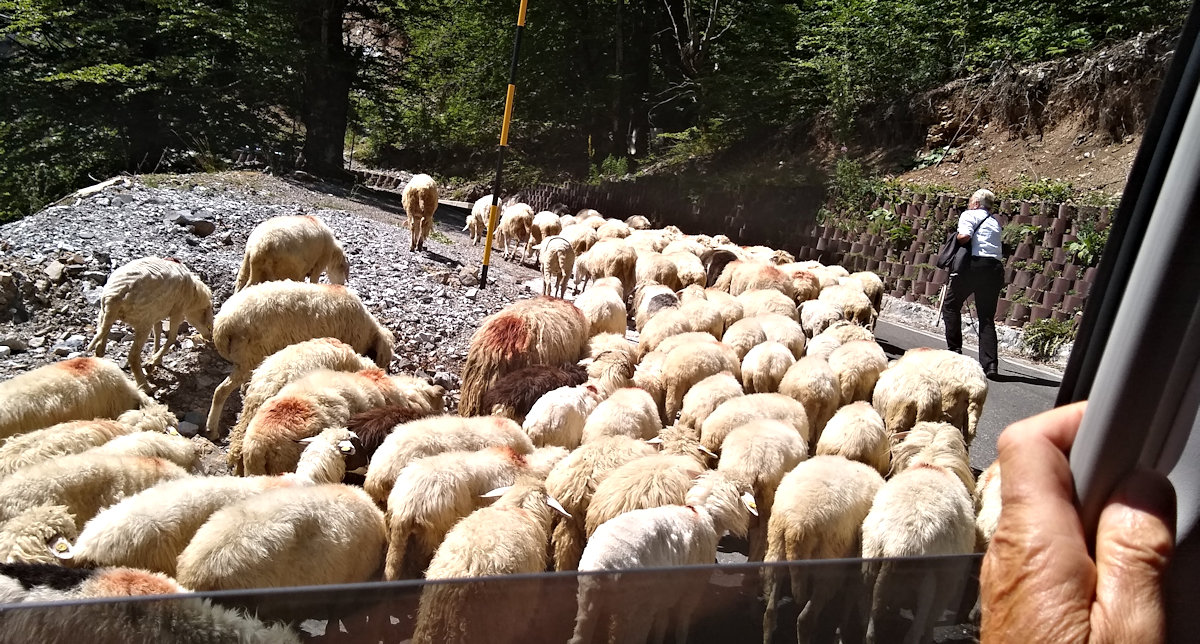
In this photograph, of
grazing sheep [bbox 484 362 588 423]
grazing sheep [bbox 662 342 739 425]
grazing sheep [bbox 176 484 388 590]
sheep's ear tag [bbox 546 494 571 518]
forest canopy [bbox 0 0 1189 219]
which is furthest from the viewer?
forest canopy [bbox 0 0 1189 219]

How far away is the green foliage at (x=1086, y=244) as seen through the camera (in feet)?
34.9

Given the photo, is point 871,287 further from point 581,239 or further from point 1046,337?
point 581,239

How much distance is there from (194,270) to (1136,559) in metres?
9.41

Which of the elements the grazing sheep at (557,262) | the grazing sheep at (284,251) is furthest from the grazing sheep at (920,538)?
the grazing sheep at (557,262)

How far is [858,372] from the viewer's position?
6504 mm

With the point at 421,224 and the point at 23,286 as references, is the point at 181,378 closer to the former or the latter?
the point at 23,286

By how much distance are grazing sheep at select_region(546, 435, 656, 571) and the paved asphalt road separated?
3644 mm

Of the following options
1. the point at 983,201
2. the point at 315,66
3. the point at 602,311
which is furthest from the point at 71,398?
the point at 315,66

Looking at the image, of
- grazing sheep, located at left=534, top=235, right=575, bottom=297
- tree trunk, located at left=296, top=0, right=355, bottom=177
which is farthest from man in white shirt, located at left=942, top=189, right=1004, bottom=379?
tree trunk, located at left=296, top=0, right=355, bottom=177

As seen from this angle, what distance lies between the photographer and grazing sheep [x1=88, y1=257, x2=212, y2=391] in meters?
6.54

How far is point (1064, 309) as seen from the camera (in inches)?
429

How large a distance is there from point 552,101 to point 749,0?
29.2ft

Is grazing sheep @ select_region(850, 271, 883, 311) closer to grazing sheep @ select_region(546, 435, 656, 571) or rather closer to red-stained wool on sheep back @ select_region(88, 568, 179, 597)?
grazing sheep @ select_region(546, 435, 656, 571)

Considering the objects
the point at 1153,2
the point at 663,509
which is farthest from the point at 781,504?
the point at 1153,2
